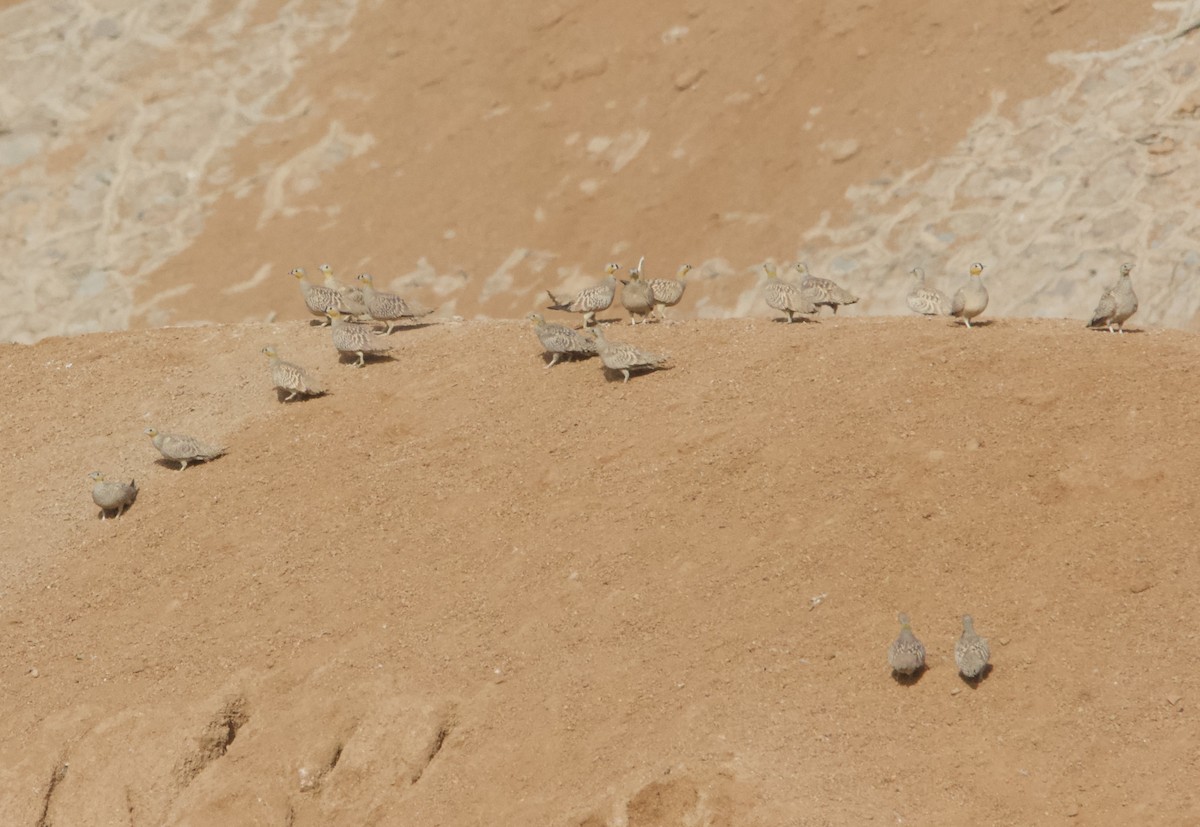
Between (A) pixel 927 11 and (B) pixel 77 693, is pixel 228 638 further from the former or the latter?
(A) pixel 927 11

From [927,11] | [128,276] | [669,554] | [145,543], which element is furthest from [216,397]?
[927,11]

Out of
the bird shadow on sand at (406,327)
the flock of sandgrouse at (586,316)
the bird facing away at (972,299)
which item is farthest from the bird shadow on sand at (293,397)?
the bird facing away at (972,299)

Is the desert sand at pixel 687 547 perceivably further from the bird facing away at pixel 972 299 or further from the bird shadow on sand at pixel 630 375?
the bird facing away at pixel 972 299

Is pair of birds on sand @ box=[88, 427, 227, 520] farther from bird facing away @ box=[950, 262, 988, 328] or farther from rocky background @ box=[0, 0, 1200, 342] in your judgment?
rocky background @ box=[0, 0, 1200, 342]

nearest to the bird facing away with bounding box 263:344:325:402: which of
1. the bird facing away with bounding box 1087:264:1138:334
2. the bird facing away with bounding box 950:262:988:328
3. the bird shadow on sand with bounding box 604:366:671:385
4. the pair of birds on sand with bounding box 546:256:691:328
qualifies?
the pair of birds on sand with bounding box 546:256:691:328

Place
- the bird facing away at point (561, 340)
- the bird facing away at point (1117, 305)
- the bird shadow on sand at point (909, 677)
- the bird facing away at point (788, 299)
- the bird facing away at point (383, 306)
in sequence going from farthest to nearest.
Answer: the bird facing away at point (383, 306) < the bird facing away at point (788, 299) < the bird facing away at point (561, 340) < the bird facing away at point (1117, 305) < the bird shadow on sand at point (909, 677)

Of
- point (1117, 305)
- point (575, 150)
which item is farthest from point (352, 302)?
point (575, 150)

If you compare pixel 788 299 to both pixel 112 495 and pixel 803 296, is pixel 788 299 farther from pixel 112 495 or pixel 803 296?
pixel 112 495
